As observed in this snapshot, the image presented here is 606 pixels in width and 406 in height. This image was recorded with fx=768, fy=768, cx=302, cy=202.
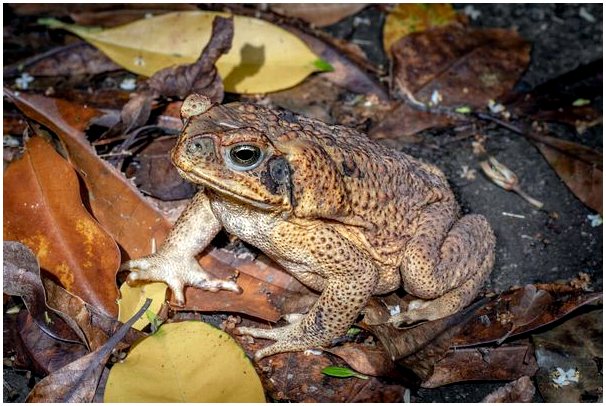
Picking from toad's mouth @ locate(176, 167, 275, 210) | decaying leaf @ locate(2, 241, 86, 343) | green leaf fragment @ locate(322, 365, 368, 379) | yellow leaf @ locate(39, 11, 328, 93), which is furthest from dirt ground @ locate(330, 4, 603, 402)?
decaying leaf @ locate(2, 241, 86, 343)

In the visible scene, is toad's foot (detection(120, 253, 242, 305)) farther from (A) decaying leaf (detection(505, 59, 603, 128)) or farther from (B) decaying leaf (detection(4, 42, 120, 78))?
(A) decaying leaf (detection(505, 59, 603, 128))

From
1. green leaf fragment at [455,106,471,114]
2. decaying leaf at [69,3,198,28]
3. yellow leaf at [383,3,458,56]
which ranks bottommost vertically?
green leaf fragment at [455,106,471,114]

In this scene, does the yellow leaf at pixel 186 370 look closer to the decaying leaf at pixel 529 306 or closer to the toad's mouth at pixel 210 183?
the toad's mouth at pixel 210 183

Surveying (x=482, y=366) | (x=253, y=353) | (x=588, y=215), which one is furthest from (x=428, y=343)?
(x=588, y=215)

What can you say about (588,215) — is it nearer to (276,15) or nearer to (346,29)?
(346,29)

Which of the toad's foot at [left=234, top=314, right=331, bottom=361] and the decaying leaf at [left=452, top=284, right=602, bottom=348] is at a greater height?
the toad's foot at [left=234, top=314, right=331, bottom=361]

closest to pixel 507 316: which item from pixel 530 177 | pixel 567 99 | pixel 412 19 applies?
pixel 530 177

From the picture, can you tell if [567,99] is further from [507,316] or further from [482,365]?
[482,365]
